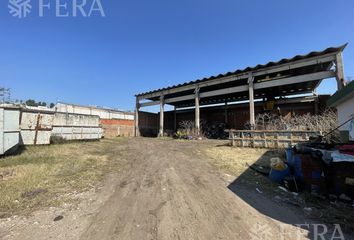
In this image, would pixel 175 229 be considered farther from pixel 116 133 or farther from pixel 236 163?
pixel 116 133

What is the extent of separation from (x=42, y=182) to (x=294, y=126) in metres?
12.8

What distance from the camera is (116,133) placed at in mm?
21516

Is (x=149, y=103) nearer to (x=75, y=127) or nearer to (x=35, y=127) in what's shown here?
(x=75, y=127)

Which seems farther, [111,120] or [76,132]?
[111,120]

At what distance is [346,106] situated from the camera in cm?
575

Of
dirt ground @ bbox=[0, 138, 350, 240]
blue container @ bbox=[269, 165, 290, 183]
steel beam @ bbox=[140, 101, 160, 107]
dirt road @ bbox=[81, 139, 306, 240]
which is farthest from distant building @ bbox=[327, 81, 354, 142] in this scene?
steel beam @ bbox=[140, 101, 160, 107]

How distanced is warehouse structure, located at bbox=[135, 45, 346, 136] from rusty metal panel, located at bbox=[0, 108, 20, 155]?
13.4 meters

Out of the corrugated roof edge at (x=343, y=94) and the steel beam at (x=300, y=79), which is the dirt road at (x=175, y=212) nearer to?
the corrugated roof edge at (x=343, y=94)

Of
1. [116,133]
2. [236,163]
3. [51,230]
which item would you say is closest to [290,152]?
[236,163]

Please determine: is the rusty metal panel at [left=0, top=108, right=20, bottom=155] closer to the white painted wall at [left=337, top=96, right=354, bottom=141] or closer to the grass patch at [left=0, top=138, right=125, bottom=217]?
the grass patch at [left=0, top=138, right=125, bottom=217]

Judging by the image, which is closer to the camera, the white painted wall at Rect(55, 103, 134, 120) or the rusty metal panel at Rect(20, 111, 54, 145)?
the rusty metal panel at Rect(20, 111, 54, 145)

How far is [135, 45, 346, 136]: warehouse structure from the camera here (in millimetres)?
11548

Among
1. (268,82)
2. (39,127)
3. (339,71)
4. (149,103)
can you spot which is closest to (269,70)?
(268,82)

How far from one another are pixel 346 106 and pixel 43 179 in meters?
8.77
